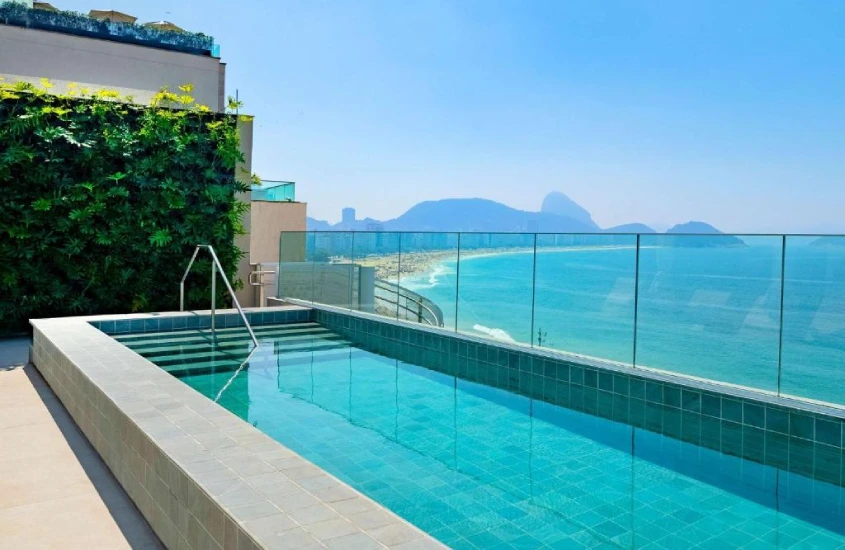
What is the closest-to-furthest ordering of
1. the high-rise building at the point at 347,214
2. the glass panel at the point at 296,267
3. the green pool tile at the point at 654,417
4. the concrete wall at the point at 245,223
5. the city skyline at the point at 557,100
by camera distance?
1. the green pool tile at the point at 654,417
2. the glass panel at the point at 296,267
3. the concrete wall at the point at 245,223
4. the city skyline at the point at 557,100
5. the high-rise building at the point at 347,214

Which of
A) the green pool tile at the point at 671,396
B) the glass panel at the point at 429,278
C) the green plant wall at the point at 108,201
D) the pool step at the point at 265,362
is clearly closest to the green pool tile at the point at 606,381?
the green pool tile at the point at 671,396

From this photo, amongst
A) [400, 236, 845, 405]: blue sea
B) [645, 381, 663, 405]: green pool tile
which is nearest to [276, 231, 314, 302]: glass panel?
[400, 236, 845, 405]: blue sea

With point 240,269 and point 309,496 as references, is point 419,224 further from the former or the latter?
point 309,496

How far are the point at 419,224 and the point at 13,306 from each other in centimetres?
11023

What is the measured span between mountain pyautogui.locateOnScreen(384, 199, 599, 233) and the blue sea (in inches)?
3606

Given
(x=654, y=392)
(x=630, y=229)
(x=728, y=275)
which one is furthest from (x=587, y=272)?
(x=630, y=229)

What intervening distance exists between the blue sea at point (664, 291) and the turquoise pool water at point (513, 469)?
4.09ft

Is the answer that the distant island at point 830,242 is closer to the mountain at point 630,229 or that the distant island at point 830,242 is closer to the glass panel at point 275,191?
the mountain at point 630,229

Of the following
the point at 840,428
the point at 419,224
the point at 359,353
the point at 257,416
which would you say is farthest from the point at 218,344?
the point at 419,224

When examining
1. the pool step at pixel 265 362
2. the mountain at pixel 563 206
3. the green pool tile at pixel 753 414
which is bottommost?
the pool step at pixel 265 362

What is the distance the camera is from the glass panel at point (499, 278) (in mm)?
7445

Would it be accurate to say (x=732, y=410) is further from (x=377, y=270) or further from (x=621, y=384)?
(x=377, y=270)

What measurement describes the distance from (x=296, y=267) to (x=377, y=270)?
1.78 metres

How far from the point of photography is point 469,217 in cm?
11706
